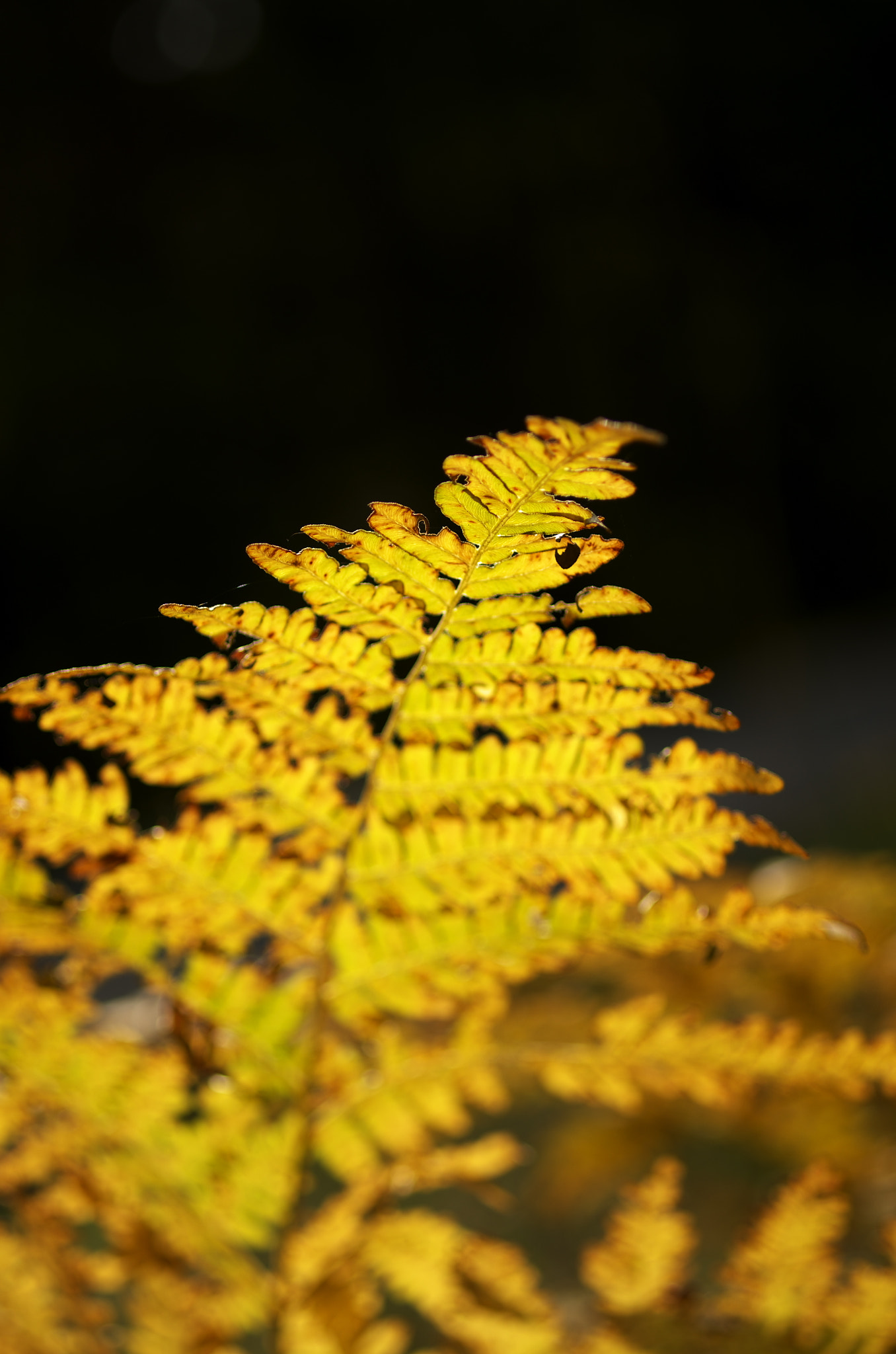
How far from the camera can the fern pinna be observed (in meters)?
0.42

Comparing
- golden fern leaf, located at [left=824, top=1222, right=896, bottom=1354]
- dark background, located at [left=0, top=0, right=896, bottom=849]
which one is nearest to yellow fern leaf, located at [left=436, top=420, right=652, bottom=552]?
golden fern leaf, located at [left=824, top=1222, right=896, bottom=1354]

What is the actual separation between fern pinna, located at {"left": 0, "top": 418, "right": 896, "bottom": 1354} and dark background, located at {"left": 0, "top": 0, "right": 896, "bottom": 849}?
12.1 feet

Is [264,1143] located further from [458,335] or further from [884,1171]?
[458,335]

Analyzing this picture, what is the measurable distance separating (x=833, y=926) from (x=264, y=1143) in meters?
0.37

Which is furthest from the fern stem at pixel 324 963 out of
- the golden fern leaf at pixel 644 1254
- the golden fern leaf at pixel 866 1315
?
the golden fern leaf at pixel 866 1315

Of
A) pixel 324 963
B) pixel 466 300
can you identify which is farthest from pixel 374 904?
pixel 466 300

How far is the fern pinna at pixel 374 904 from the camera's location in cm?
42

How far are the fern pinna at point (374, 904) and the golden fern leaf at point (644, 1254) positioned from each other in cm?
1

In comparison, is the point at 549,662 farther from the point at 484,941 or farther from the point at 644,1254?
the point at 644,1254

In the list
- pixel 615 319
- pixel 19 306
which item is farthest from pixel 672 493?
pixel 19 306

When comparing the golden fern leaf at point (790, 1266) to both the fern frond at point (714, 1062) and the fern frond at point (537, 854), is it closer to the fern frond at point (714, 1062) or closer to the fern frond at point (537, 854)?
the fern frond at point (714, 1062)

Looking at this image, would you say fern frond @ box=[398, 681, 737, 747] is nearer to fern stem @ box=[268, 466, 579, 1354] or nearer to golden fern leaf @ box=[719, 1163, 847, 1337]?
fern stem @ box=[268, 466, 579, 1354]

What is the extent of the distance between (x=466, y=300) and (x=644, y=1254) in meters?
6.48

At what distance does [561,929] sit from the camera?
483 mm
